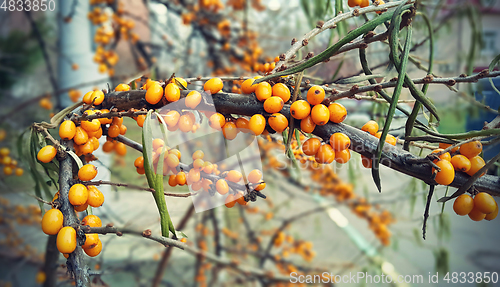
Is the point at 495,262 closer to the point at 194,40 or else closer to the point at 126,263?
the point at 126,263

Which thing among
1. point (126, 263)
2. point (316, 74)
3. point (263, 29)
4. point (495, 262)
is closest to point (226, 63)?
point (263, 29)

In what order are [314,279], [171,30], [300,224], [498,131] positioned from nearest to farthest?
[498,131], [314,279], [171,30], [300,224]

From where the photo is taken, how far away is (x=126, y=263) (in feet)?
3.36

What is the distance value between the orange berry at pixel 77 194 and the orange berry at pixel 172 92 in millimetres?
126

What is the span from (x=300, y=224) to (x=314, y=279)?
0.54 metres

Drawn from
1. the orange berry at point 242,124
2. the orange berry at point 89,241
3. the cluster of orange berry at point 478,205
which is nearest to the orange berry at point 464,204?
the cluster of orange berry at point 478,205

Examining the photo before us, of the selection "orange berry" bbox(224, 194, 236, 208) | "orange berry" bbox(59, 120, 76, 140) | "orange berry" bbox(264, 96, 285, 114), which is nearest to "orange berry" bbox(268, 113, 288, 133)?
"orange berry" bbox(264, 96, 285, 114)

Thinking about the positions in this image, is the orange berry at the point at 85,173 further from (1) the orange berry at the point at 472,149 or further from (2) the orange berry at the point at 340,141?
(1) the orange berry at the point at 472,149

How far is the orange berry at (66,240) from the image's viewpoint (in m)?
0.26

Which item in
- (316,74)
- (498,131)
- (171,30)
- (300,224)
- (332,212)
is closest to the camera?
(498,131)

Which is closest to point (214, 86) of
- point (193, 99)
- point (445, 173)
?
point (193, 99)

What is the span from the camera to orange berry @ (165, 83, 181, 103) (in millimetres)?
288

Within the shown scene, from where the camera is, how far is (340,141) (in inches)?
10.5

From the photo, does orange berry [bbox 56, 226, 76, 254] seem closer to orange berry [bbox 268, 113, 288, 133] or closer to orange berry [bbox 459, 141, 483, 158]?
orange berry [bbox 268, 113, 288, 133]
